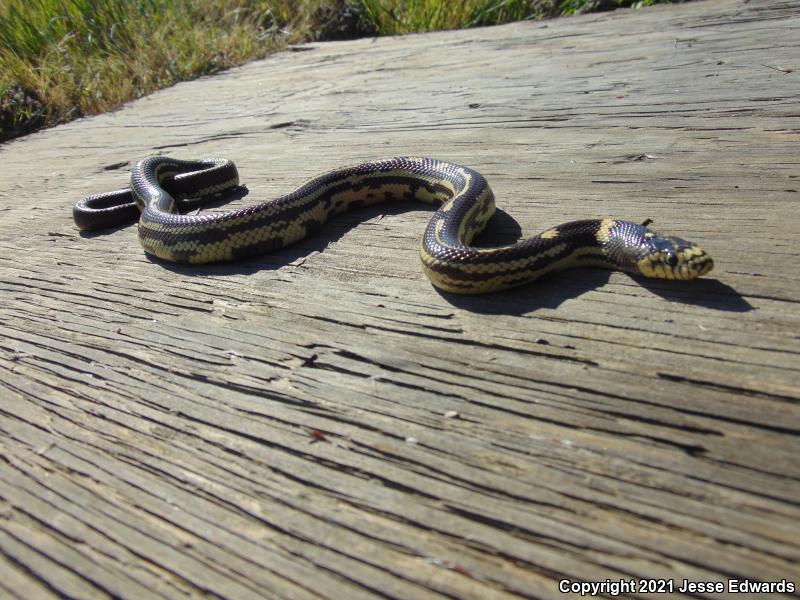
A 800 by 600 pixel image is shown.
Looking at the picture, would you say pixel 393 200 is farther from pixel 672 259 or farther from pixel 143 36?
pixel 143 36

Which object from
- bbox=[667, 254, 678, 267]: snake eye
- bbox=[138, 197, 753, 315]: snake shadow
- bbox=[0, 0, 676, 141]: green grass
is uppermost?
bbox=[0, 0, 676, 141]: green grass

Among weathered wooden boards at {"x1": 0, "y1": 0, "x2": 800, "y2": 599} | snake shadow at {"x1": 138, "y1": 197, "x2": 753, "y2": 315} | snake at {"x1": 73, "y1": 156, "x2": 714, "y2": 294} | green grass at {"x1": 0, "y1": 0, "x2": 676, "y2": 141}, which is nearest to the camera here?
weathered wooden boards at {"x1": 0, "y1": 0, "x2": 800, "y2": 599}

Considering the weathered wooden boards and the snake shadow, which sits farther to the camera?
the snake shadow

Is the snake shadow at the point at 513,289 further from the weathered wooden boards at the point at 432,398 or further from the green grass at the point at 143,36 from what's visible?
the green grass at the point at 143,36

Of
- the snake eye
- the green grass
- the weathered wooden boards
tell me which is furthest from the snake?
the green grass

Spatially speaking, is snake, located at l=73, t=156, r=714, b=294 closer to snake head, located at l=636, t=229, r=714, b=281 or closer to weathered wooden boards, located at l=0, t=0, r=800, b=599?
snake head, located at l=636, t=229, r=714, b=281

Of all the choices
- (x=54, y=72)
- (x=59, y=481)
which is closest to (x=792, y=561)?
(x=59, y=481)

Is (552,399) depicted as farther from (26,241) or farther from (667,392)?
(26,241)
